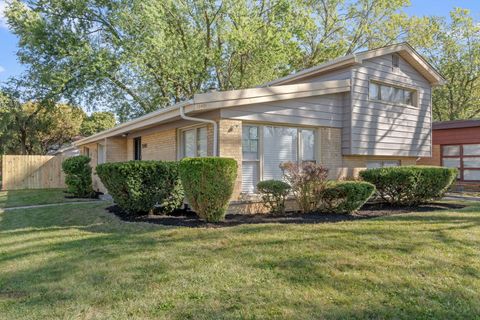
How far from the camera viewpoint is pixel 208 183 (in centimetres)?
706

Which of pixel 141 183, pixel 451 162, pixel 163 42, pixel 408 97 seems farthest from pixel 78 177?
pixel 451 162

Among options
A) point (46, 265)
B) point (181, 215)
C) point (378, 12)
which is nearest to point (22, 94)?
point (181, 215)

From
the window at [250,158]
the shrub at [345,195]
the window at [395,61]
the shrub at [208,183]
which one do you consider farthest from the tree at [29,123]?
the shrub at [345,195]

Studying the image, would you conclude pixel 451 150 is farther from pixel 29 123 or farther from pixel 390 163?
pixel 29 123

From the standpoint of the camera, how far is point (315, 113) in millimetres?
10133

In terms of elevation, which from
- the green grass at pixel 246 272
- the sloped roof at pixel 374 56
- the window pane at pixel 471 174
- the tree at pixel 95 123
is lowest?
the green grass at pixel 246 272

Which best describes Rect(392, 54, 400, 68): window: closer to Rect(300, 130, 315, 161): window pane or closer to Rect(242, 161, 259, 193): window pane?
Rect(300, 130, 315, 161): window pane

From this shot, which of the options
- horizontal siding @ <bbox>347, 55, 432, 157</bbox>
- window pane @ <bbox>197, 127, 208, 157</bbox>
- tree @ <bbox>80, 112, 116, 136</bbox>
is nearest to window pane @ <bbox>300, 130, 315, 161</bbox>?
horizontal siding @ <bbox>347, 55, 432, 157</bbox>

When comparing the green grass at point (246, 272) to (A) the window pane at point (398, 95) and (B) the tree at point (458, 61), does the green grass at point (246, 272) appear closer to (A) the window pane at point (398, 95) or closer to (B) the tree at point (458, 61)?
(A) the window pane at point (398, 95)

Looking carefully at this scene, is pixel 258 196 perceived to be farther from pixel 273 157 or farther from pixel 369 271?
pixel 369 271

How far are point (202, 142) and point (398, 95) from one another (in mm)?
7583

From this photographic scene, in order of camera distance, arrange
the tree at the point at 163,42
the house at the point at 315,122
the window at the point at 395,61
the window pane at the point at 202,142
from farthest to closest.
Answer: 1. the tree at the point at 163,42
2. the window at the point at 395,61
3. the window pane at the point at 202,142
4. the house at the point at 315,122

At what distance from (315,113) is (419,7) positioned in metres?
21.6

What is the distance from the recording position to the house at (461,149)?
16.5 metres
